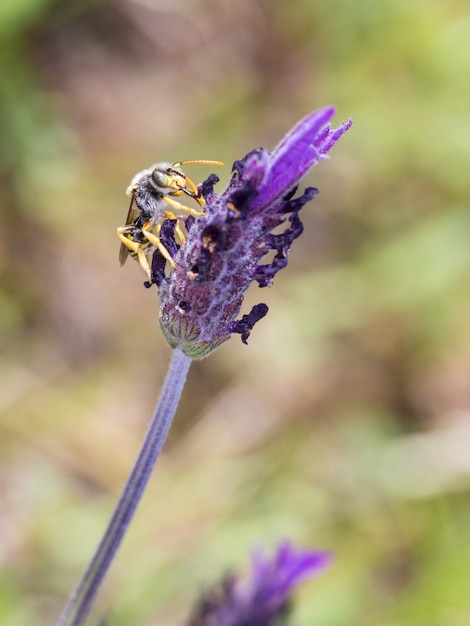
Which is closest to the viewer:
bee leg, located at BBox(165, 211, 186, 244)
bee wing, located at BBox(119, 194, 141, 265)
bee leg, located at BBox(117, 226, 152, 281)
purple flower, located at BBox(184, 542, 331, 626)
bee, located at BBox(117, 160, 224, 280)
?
bee leg, located at BBox(165, 211, 186, 244)

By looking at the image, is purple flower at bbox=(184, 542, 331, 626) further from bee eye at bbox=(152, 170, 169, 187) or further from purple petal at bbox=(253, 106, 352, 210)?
purple petal at bbox=(253, 106, 352, 210)

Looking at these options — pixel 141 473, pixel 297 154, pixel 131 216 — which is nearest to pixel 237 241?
pixel 297 154

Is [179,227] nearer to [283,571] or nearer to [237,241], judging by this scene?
[237,241]

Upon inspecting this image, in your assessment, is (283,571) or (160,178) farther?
(283,571)

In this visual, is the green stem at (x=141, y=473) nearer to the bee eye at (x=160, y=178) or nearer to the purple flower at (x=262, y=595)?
the bee eye at (x=160, y=178)

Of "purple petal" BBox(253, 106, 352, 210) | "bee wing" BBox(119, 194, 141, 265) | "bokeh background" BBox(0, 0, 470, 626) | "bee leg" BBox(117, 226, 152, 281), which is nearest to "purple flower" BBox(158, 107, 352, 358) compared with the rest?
"purple petal" BBox(253, 106, 352, 210)

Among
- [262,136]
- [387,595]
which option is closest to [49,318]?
[262,136]
